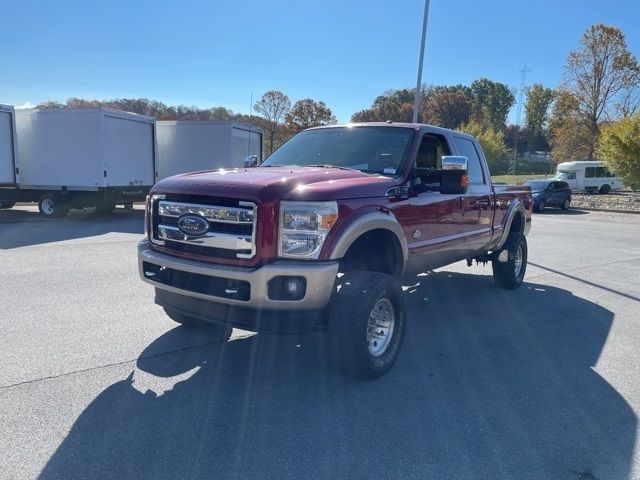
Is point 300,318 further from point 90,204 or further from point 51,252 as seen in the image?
point 90,204

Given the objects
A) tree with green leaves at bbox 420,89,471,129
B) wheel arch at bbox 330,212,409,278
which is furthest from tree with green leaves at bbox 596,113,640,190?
tree with green leaves at bbox 420,89,471,129

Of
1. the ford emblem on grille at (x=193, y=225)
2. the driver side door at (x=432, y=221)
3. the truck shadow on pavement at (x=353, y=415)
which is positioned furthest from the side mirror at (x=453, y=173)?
the ford emblem on grille at (x=193, y=225)

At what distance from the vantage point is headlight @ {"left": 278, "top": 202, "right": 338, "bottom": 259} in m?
3.70

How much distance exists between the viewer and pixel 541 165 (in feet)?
296

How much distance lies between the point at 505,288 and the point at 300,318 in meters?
4.92

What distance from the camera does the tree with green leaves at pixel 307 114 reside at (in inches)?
1900

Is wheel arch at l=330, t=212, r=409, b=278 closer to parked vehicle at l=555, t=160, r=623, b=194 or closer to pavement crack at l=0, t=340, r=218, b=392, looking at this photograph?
pavement crack at l=0, t=340, r=218, b=392

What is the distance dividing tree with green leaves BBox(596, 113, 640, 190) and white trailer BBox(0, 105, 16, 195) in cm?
2894

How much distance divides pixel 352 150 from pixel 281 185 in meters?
1.63

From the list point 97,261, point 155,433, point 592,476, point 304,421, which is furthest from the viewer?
point 97,261

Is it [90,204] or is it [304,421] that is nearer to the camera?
[304,421]

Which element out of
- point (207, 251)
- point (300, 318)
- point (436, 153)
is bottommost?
point (300, 318)

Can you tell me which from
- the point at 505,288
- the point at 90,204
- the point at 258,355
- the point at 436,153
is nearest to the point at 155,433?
the point at 258,355

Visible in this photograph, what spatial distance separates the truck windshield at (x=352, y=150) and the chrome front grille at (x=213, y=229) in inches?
60.6
